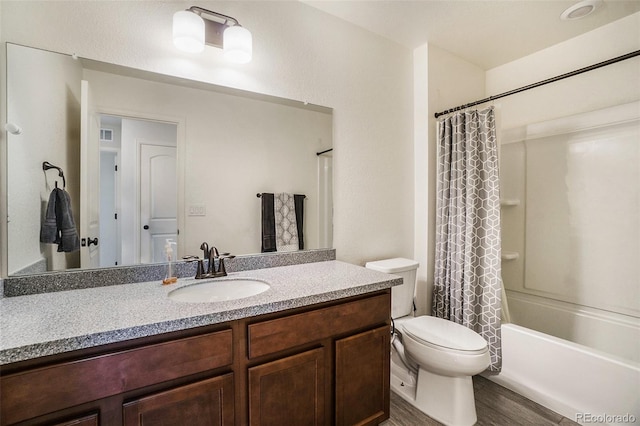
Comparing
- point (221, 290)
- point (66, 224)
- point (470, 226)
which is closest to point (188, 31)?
point (66, 224)

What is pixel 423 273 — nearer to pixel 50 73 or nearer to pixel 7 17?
pixel 50 73

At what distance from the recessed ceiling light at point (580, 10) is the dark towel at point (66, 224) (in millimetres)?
3028

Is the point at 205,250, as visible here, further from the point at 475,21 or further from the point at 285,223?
the point at 475,21

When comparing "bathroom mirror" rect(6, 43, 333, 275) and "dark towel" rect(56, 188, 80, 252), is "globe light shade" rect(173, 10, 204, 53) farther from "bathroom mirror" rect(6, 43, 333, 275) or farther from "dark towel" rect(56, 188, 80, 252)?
"dark towel" rect(56, 188, 80, 252)

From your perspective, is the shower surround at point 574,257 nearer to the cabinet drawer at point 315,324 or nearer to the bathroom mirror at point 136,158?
the cabinet drawer at point 315,324

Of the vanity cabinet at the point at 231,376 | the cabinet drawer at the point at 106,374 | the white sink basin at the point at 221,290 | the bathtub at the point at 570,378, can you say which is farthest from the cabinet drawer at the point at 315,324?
the bathtub at the point at 570,378

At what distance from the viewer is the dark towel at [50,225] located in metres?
1.15

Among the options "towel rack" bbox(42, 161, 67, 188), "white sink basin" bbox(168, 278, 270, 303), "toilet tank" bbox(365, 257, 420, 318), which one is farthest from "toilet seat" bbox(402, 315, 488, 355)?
"towel rack" bbox(42, 161, 67, 188)

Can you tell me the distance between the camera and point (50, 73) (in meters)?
1.18

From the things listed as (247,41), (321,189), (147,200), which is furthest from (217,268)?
(247,41)

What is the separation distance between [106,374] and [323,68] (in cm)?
186

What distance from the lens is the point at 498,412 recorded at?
165 centimetres

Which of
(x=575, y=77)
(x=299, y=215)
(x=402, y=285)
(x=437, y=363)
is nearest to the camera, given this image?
(x=437, y=363)

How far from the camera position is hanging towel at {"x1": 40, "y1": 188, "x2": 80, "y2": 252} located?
1159 mm
